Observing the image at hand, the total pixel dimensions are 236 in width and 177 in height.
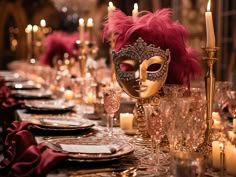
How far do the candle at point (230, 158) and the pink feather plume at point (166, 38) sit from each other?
65cm

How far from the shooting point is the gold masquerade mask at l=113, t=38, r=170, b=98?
185cm

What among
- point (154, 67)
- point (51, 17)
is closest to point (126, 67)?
point (154, 67)

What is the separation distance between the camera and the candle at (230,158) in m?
1.36

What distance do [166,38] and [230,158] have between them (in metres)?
0.72

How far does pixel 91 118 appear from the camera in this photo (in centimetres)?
243

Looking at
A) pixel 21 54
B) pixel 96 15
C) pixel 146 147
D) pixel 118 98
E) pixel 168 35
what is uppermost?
pixel 96 15

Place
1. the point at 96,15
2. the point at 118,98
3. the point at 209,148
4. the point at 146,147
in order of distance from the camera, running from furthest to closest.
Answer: the point at 96,15
the point at 118,98
the point at 146,147
the point at 209,148

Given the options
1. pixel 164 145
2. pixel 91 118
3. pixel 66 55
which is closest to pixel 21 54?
pixel 66 55

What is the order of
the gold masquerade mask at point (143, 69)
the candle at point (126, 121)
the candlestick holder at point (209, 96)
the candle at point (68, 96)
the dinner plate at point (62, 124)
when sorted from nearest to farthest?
the candlestick holder at point (209, 96) < the gold masquerade mask at point (143, 69) < the dinner plate at point (62, 124) < the candle at point (126, 121) < the candle at point (68, 96)

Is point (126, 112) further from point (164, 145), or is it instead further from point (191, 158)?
point (191, 158)

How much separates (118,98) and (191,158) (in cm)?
78

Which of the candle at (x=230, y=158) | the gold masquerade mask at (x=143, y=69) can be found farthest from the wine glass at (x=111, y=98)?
the candle at (x=230, y=158)

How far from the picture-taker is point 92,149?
1541 millimetres

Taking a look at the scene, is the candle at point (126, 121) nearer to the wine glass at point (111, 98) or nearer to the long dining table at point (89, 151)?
the long dining table at point (89, 151)
